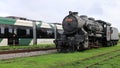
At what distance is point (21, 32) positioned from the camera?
31.8 meters

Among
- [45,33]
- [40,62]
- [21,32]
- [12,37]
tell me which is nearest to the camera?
[40,62]

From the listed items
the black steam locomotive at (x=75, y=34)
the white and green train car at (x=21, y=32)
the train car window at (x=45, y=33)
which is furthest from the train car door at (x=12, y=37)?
the black steam locomotive at (x=75, y=34)

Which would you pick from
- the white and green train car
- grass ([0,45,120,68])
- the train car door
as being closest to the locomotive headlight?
the white and green train car

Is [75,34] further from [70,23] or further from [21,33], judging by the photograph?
[21,33]

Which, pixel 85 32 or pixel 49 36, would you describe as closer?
pixel 85 32

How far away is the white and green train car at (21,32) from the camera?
28.9 meters

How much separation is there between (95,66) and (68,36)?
11.3m

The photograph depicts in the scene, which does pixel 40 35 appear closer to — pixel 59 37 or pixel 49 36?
pixel 49 36

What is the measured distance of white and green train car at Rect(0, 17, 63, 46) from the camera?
28.9 m

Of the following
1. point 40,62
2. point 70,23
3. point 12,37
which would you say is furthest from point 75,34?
point 40,62

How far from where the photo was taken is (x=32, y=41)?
113 ft

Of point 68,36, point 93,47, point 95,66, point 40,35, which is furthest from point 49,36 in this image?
point 95,66

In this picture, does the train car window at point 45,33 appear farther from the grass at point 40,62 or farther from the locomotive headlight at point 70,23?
the grass at point 40,62

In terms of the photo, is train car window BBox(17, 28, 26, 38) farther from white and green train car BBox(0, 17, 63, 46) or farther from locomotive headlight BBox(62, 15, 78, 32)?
locomotive headlight BBox(62, 15, 78, 32)
